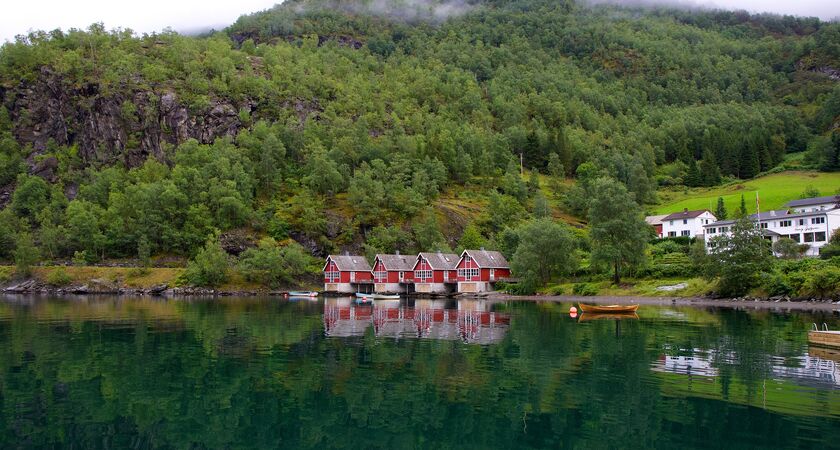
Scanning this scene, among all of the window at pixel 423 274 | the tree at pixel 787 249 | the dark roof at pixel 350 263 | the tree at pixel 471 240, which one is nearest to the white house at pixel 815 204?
the tree at pixel 787 249

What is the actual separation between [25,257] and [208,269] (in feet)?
113

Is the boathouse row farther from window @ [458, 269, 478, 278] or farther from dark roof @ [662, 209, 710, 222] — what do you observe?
dark roof @ [662, 209, 710, 222]

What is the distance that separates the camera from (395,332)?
4666 centimetres

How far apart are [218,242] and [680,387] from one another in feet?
360

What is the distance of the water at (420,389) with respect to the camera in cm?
1878

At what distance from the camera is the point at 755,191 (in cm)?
14050

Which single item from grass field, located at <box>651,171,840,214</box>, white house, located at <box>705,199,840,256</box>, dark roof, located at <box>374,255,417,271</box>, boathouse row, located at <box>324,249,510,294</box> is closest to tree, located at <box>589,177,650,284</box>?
white house, located at <box>705,199,840,256</box>

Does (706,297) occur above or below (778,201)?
below

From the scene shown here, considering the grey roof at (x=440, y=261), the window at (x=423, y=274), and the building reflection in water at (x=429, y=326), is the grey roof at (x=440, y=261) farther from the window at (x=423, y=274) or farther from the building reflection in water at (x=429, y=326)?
the building reflection in water at (x=429, y=326)

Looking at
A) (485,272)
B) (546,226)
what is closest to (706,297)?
(546,226)

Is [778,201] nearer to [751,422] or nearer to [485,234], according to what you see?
[485,234]

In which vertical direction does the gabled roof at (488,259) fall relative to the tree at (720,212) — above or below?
below

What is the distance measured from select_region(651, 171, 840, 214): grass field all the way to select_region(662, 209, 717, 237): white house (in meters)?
12.9

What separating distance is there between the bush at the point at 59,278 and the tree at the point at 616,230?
92386 millimetres
